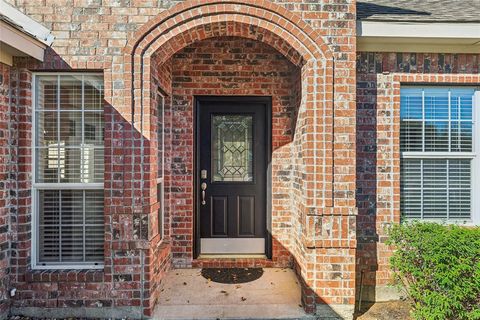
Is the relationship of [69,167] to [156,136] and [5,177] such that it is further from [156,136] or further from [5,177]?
[156,136]

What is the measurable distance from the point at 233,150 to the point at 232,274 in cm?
168

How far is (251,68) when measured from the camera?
4.36 m

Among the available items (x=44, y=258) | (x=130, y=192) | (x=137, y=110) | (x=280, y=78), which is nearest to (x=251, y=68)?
(x=280, y=78)

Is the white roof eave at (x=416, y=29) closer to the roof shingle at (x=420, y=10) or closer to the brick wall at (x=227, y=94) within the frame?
the roof shingle at (x=420, y=10)

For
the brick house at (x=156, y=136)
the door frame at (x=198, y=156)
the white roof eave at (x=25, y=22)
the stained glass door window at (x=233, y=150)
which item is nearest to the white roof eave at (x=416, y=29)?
the brick house at (x=156, y=136)

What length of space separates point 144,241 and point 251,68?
2.61 metres

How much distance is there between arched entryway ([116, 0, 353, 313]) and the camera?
3248 mm

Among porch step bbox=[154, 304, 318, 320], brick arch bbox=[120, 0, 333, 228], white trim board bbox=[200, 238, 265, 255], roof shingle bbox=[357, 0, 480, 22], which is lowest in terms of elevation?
porch step bbox=[154, 304, 318, 320]

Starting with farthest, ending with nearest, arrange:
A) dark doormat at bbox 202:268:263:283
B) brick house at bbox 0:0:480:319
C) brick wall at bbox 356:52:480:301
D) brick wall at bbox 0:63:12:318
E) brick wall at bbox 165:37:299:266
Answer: brick wall at bbox 165:37:299:266, dark doormat at bbox 202:268:263:283, brick wall at bbox 356:52:480:301, brick house at bbox 0:0:480:319, brick wall at bbox 0:63:12:318

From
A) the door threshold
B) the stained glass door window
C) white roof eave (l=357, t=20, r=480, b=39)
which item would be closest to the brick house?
white roof eave (l=357, t=20, r=480, b=39)

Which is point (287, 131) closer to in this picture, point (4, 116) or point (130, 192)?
point (130, 192)

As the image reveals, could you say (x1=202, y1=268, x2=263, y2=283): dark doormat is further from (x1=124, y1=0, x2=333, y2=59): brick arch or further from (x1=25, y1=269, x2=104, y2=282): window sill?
(x1=124, y1=0, x2=333, y2=59): brick arch

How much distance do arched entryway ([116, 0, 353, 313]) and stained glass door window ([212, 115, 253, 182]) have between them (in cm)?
31

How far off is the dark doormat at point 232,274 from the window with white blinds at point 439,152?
2.03m
